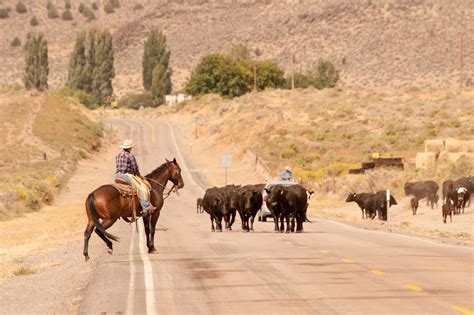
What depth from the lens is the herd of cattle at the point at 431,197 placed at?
43469 mm

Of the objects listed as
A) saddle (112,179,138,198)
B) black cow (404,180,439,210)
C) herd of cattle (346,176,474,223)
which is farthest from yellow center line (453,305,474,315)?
black cow (404,180,439,210)

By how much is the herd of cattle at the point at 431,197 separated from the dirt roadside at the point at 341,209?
0.45m

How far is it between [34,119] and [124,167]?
92.1 meters

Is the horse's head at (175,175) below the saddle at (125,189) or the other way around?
the other way around

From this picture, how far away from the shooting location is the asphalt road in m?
14.4

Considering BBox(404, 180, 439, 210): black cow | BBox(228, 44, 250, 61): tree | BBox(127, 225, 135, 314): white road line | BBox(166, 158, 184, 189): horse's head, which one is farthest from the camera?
BBox(228, 44, 250, 61): tree

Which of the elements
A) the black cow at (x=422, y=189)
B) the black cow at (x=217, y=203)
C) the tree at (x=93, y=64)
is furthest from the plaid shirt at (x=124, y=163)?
the tree at (x=93, y=64)

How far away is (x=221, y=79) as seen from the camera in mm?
162125

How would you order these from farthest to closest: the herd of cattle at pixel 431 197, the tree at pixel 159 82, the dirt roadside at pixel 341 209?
the tree at pixel 159 82 → the herd of cattle at pixel 431 197 → the dirt roadside at pixel 341 209

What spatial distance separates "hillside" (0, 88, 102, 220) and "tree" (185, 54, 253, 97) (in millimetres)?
31130

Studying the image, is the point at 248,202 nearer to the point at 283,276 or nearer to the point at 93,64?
the point at 283,276

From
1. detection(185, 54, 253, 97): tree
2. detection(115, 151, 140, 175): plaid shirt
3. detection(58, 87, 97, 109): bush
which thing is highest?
detection(185, 54, 253, 97): tree

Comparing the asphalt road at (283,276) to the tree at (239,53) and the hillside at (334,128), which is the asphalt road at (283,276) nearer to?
the hillside at (334,128)

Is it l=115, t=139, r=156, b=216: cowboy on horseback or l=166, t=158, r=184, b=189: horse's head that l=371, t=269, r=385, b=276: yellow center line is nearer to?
l=115, t=139, r=156, b=216: cowboy on horseback
